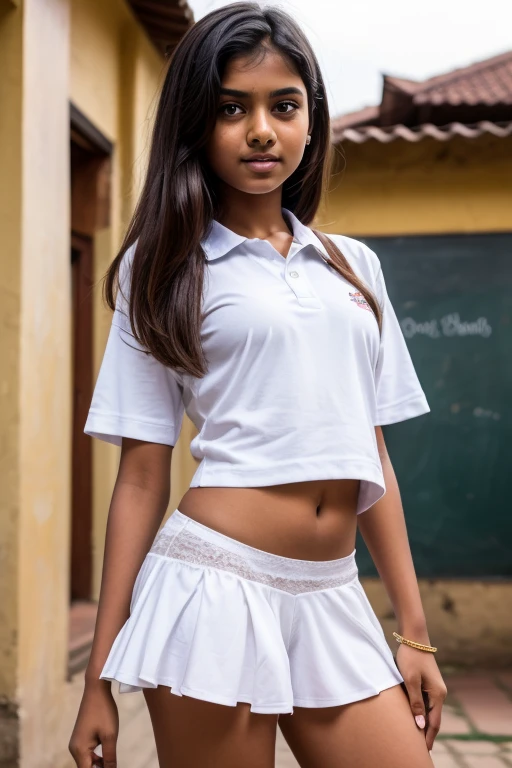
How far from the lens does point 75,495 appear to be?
17.7 ft

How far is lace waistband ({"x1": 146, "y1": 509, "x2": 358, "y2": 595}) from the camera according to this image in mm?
1617

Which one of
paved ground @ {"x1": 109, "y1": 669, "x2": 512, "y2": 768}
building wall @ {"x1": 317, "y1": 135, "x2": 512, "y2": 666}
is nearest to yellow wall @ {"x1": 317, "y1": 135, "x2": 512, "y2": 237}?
building wall @ {"x1": 317, "y1": 135, "x2": 512, "y2": 666}

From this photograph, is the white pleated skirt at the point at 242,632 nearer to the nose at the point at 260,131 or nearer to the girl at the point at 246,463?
the girl at the point at 246,463

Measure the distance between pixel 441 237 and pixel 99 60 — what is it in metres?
2.78

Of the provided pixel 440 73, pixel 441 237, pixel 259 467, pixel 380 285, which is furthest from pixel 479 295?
pixel 259 467

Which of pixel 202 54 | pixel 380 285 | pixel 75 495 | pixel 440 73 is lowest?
pixel 75 495

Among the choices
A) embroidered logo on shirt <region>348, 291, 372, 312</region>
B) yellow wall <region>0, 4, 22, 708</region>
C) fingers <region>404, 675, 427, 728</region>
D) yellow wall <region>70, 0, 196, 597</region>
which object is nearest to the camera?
fingers <region>404, 675, 427, 728</region>

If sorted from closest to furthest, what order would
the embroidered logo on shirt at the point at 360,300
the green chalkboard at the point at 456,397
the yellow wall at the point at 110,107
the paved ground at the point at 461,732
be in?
the embroidered logo on shirt at the point at 360,300 < the paved ground at the point at 461,732 < the yellow wall at the point at 110,107 < the green chalkboard at the point at 456,397

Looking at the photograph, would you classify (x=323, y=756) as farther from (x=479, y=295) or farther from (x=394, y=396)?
(x=479, y=295)

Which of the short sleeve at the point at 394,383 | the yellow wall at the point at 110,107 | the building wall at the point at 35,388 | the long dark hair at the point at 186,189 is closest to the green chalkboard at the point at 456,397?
the yellow wall at the point at 110,107

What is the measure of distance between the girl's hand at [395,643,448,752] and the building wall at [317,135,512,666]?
192 inches

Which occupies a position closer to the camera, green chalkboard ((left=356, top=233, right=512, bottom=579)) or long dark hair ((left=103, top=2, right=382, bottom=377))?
long dark hair ((left=103, top=2, right=382, bottom=377))

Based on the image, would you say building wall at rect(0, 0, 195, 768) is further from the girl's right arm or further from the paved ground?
the girl's right arm

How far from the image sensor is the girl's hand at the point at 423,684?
1.69 m
